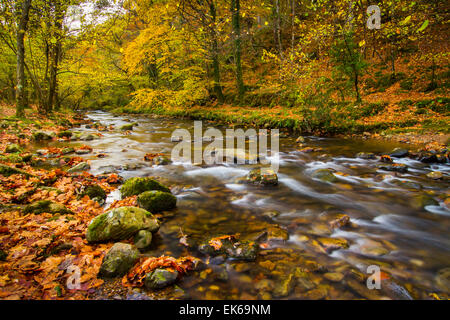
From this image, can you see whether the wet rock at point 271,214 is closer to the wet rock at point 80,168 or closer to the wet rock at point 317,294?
the wet rock at point 317,294

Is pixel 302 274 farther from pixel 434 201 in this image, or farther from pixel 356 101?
pixel 356 101

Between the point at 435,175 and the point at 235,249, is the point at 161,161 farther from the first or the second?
the point at 435,175

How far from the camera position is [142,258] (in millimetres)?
2809

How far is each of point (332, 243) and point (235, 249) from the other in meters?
1.37

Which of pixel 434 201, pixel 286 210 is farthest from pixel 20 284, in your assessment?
pixel 434 201

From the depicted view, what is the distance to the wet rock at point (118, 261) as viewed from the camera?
2.47 m

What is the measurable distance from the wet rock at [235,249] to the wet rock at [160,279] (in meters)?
0.62

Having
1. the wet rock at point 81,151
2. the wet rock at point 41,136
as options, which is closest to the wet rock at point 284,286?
the wet rock at point 81,151

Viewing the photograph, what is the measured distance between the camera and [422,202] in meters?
4.36

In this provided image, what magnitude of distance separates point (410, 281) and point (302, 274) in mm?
1167

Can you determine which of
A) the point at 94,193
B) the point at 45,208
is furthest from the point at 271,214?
the point at 45,208

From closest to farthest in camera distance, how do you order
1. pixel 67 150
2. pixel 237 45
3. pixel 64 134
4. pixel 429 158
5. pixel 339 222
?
pixel 339 222 → pixel 429 158 → pixel 67 150 → pixel 64 134 → pixel 237 45

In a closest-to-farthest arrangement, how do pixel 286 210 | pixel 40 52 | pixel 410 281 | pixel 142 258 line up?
pixel 410 281
pixel 142 258
pixel 286 210
pixel 40 52

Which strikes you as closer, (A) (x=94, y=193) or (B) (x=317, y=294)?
(B) (x=317, y=294)
